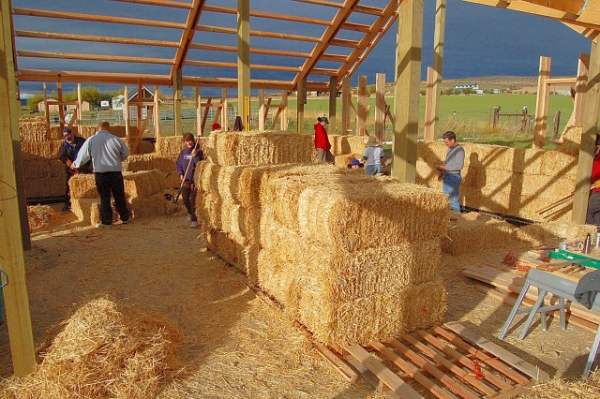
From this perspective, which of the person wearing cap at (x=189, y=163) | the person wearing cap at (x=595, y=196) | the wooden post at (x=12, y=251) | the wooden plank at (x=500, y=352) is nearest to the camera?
the wooden post at (x=12, y=251)

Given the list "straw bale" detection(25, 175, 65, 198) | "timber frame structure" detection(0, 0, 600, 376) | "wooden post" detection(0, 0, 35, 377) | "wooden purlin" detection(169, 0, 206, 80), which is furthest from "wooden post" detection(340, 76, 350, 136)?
"wooden post" detection(0, 0, 35, 377)

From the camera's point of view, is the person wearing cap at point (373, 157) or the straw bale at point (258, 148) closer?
the straw bale at point (258, 148)

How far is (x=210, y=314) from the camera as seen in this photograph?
5.13 metres

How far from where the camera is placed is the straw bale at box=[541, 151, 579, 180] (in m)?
8.63

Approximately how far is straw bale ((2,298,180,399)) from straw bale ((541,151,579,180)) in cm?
806

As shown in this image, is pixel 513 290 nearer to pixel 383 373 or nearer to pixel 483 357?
pixel 483 357

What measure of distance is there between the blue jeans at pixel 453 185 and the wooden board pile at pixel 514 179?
1.67 meters

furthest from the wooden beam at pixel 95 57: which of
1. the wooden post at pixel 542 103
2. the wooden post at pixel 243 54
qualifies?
the wooden post at pixel 542 103

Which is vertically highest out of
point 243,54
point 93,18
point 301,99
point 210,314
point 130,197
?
point 93,18

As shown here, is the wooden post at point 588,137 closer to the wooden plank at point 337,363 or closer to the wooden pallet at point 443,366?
the wooden pallet at point 443,366

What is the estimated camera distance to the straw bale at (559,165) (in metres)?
8.63

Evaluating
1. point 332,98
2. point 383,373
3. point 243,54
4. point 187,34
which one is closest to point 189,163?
point 243,54

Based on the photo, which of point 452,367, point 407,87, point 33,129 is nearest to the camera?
point 452,367

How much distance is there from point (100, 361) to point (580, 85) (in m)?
10.0
